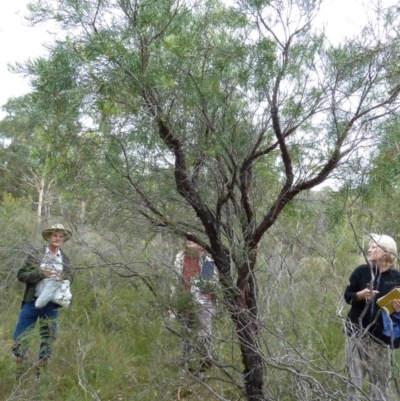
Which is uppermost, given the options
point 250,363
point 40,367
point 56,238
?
point 56,238

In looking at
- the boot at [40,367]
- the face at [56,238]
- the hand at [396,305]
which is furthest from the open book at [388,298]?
the boot at [40,367]

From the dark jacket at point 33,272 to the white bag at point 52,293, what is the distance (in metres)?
0.08

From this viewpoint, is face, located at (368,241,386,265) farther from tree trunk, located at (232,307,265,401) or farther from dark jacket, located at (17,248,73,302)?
dark jacket, located at (17,248,73,302)

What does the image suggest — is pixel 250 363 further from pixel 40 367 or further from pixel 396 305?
pixel 40 367

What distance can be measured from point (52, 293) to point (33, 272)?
29 centimetres

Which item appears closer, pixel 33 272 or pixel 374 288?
pixel 374 288

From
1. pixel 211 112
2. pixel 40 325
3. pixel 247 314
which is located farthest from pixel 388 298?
pixel 40 325

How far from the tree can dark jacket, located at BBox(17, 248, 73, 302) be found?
741 mm

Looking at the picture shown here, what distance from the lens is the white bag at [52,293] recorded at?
414 cm

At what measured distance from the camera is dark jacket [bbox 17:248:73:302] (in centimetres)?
375

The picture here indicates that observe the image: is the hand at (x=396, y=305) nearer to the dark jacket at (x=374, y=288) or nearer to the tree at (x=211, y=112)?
the dark jacket at (x=374, y=288)

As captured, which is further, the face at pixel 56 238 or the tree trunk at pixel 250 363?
the face at pixel 56 238

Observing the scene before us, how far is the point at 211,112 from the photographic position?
10.4 feet

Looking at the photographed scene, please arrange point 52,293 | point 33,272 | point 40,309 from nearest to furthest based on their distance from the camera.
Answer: point 33,272
point 52,293
point 40,309
